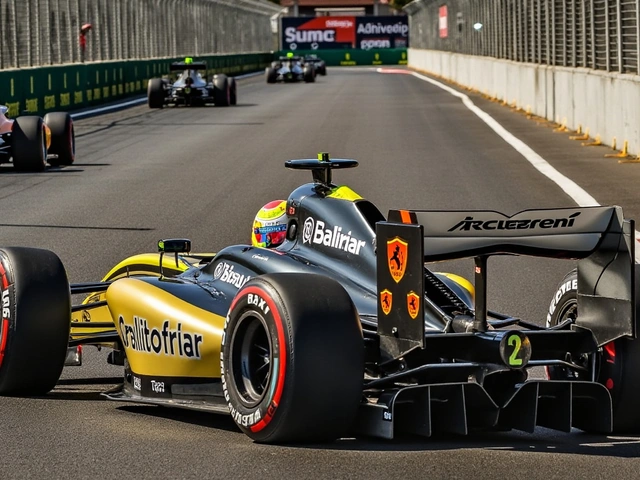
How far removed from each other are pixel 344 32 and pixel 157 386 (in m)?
120

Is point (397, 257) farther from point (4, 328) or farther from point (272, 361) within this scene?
point (4, 328)

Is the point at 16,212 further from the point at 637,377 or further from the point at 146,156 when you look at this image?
the point at 637,377

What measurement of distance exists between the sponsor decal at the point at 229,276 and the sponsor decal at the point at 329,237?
0.33m

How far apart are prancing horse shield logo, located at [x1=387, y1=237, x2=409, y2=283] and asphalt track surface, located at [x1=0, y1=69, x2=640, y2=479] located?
0.63m

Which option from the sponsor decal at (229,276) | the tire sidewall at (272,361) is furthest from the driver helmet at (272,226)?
the tire sidewall at (272,361)

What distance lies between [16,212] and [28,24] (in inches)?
838

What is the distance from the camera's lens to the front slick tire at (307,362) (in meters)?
5.19

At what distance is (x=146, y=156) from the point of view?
76.9ft

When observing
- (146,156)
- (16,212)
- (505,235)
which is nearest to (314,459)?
(505,235)

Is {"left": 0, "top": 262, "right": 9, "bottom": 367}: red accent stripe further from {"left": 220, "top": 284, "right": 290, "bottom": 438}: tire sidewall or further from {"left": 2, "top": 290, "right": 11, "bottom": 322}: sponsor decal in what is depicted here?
{"left": 220, "top": 284, "right": 290, "bottom": 438}: tire sidewall

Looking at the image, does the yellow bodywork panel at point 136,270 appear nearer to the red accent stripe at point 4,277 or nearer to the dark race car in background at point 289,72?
the red accent stripe at point 4,277

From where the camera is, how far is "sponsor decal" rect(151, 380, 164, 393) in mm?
6277

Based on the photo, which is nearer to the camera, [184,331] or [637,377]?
[637,377]

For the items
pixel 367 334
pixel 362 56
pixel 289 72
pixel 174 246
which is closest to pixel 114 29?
pixel 289 72
